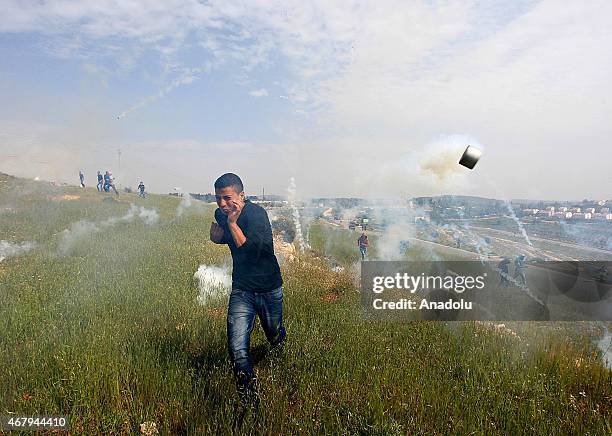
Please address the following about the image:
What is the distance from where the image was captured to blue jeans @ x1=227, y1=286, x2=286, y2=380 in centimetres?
333

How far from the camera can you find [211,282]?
838 centimetres

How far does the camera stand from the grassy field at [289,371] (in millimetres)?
3133

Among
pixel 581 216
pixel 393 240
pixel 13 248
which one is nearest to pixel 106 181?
pixel 13 248

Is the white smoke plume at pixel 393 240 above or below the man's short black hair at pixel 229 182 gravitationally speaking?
below

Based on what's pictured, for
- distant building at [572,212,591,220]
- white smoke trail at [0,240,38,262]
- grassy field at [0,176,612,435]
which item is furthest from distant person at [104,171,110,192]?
distant building at [572,212,591,220]

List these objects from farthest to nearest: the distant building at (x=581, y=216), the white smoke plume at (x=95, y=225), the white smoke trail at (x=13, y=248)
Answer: the distant building at (x=581, y=216) → the white smoke plume at (x=95, y=225) → the white smoke trail at (x=13, y=248)

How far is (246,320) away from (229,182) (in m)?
1.31

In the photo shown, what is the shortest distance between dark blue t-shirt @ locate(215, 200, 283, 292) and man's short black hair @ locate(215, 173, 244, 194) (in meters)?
0.24

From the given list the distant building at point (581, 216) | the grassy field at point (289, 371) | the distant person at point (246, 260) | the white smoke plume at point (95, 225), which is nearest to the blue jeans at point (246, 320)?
the distant person at point (246, 260)

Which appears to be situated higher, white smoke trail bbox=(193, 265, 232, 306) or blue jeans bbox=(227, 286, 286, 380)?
blue jeans bbox=(227, 286, 286, 380)

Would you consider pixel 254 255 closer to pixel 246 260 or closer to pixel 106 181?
pixel 246 260

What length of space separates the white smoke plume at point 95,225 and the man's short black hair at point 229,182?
9.75 meters

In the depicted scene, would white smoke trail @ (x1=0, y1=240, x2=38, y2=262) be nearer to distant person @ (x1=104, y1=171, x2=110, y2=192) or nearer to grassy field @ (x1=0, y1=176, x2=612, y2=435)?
grassy field @ (x1=0, y1=176, x2=612, y2=435)

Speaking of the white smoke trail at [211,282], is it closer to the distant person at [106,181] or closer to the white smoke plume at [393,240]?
the white smoke plume at [393,240]
